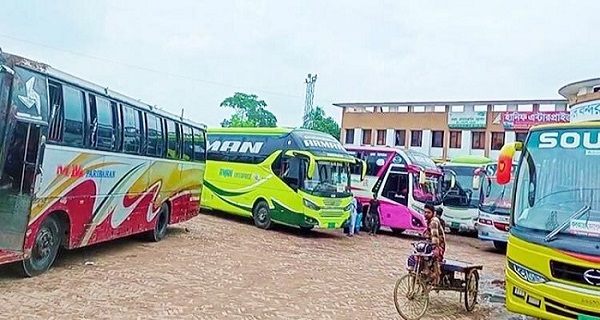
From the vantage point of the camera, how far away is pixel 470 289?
27.6 feet

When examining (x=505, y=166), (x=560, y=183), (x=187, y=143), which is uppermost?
(x=187, y=143)

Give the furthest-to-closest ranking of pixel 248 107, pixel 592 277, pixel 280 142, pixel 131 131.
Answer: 1. pixel 248 107
2. pixel 280 142
3. pixel 131 131
4. pixel 592 277

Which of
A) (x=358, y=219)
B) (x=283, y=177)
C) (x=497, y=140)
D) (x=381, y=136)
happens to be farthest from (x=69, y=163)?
(x=381, y=136)

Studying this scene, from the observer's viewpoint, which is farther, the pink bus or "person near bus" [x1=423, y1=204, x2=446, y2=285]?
the pink bus

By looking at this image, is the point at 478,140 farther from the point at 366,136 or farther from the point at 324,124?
the point at 324,124

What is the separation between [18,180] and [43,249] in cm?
140

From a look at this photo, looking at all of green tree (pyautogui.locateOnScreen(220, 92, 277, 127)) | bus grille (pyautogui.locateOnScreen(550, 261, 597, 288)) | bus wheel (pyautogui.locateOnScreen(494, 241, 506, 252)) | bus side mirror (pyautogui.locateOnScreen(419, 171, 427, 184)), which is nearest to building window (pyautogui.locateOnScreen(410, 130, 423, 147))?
green tree (pyautogui.locateOnScreen(220, 92, 277, 127))

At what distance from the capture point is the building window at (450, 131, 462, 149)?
43531 millimetres

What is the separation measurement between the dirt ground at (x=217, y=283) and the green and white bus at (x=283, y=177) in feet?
5.70

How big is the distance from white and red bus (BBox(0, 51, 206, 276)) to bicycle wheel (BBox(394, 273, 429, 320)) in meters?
4.80

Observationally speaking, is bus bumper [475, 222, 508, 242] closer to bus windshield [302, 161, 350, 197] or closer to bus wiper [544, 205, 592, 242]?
bus windshield [302, 161, 350, 197]

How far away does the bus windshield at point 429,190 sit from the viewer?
61.2 ft

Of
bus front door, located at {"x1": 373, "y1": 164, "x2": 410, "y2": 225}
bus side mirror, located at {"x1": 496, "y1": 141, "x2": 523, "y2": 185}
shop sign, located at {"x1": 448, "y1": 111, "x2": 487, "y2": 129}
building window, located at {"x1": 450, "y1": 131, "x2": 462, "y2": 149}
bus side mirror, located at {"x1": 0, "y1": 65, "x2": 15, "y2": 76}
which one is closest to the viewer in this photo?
bus side mirror, located at {"x1": 0, "y1": 65, "x2": 15, "y2": 76}

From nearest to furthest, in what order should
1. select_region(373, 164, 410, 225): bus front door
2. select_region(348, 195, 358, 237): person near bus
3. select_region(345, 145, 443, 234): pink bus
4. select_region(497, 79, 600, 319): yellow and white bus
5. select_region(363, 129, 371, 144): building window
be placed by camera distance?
select_region(497, 79, 600, 319): yellow and white bus, select_region(348, 195, 358, 237): person near bus, select_region(345, 145, 443, 234): pink bus, select_region(373, 164, 410, 225): bus front door, select_region(363, 129, 371, 144): building window
